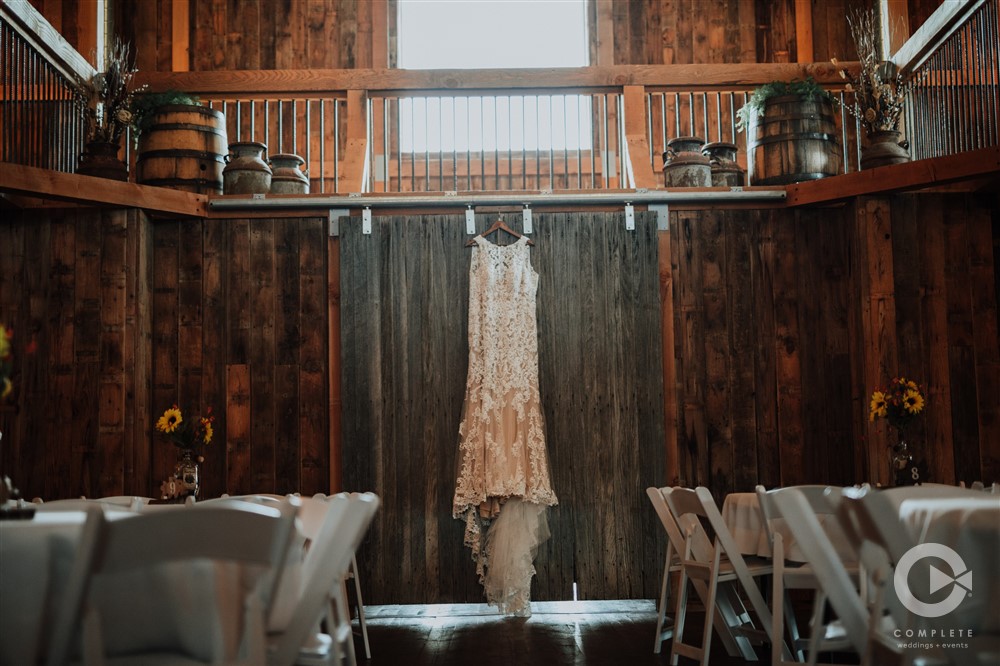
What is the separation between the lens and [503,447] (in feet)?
20.4

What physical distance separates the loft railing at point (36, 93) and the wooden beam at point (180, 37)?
76.5 inches

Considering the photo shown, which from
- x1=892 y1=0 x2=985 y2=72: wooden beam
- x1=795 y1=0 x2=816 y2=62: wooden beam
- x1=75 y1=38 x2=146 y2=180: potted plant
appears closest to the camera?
x1=892 y1=0 x2=985 y2=72: wooden beam

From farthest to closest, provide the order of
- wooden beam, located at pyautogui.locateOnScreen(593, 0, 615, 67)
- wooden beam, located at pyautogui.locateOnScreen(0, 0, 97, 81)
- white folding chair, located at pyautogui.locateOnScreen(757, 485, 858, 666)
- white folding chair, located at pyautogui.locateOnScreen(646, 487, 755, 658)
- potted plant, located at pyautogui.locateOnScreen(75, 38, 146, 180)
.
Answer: wooden beam, located at pyautogui.locateOnScreen(593, 0, 615, 67) < potted plant, located at pyautogui.locateOnScreen(75, 38, 146, 180) < wooden beam, located at pyautogui.locateOnScreen(0, 0, 97, 81) < white folding chair, located at pyautogui.locateOnScreen(646, 487, 755, 658) < white folding chair, located at pyautogui.locateOnScreen(757, 485, 858, 666)

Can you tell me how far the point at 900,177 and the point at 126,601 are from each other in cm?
516

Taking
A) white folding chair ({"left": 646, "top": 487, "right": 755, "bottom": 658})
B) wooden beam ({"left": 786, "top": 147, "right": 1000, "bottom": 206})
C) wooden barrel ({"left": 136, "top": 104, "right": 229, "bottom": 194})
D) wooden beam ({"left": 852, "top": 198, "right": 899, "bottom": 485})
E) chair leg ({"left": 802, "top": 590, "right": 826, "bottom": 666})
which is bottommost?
white folding chair ({"left": 646, "top": 487, "right": 755, "bottom": 658})

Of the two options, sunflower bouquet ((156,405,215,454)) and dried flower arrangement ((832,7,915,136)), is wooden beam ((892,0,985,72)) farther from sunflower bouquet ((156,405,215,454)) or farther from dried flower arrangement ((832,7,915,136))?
sunflower bouquet ((156,405,215,454))

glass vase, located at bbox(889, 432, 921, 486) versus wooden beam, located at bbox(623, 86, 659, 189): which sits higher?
wooden beam, located at bbox(623, 86, 659, 189)

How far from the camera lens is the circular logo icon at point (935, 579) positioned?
2436 mm

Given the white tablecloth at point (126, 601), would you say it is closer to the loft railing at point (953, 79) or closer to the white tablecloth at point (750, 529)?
the white tablecloth at point (750, 529)

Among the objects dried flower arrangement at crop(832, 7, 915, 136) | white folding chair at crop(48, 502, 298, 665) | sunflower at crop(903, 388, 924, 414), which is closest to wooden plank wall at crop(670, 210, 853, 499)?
dried flower arrangement at crop(832, 7, 915, 136)

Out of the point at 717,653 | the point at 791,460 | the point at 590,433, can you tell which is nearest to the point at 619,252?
the point at 590,433

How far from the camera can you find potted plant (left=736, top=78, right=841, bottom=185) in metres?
6.67

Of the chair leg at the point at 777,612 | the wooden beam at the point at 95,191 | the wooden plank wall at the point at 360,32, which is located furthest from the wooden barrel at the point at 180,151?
the chair leg at the point at 777,612

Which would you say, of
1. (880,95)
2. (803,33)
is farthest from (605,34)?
(880,95)
